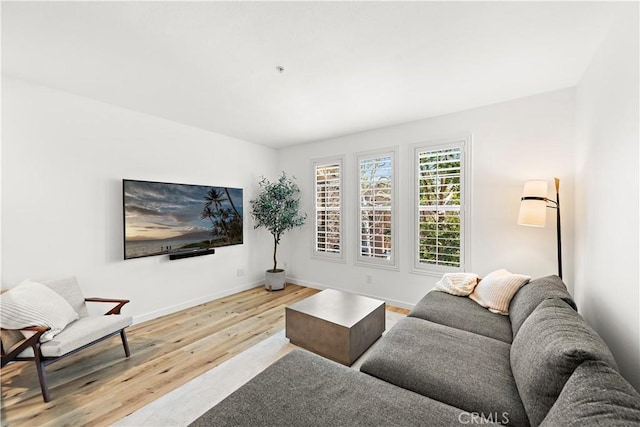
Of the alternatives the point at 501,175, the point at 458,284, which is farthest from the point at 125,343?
the point at 501,175

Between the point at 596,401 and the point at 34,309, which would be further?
the point at 34,309

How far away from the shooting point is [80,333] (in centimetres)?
210

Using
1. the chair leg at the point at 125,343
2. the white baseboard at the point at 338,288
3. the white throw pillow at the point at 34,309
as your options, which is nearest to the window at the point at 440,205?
the white baseboard at the point at 338,288

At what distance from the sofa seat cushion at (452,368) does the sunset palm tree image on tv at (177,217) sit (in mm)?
2943

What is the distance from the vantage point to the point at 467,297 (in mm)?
2646

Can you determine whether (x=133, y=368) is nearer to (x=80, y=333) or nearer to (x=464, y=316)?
(x=80, y=333)

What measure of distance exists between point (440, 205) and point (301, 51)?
2.49 m

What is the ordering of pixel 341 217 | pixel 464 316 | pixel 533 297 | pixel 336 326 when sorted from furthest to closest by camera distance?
pixel 341 217, pixel 336 326, pixel 464 316, pixel 533 297

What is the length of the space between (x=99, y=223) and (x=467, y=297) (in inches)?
157

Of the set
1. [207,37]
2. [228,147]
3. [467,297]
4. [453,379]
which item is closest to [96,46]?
[207,37]

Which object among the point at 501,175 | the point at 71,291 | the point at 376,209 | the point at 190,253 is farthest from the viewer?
the point at 376,209

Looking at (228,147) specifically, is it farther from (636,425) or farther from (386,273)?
(636,425)

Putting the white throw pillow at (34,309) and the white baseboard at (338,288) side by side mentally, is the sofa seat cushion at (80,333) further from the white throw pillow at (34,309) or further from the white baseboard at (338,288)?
the white baseboard at (338,288)

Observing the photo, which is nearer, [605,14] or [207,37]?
[605,14]
